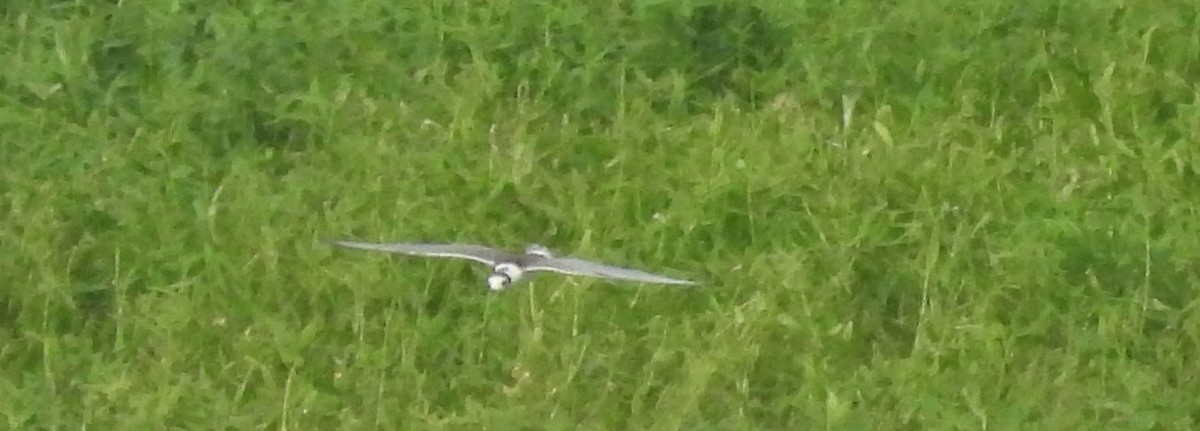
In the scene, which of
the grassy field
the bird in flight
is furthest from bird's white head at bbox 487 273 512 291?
the grassy field

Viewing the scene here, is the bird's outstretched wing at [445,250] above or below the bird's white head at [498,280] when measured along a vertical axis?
above

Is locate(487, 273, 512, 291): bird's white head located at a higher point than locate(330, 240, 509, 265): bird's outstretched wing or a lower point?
lower

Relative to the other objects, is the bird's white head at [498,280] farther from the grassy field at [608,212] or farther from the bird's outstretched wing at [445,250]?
the grassy field at [608,212]

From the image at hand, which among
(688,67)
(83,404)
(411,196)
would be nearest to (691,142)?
(688,67)

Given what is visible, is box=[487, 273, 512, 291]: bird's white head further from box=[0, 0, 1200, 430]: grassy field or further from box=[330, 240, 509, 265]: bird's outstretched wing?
box=[0, 0, 1200, 430]: grassy field

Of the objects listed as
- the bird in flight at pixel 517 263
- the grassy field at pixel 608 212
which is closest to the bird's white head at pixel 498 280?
the bird in flight at pixel 517 263

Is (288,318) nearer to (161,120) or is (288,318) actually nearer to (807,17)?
(161,120)
